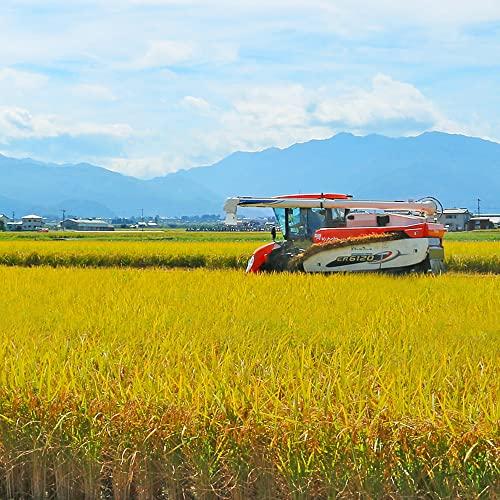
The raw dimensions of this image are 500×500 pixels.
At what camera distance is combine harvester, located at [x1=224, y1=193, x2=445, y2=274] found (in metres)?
13.6

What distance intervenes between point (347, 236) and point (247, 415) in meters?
10.3

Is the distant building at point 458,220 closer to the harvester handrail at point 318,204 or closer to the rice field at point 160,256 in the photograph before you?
the rice field at point 160,256

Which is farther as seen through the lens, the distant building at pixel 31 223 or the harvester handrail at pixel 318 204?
the distant building at pixel 31 223

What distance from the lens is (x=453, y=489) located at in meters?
3.40

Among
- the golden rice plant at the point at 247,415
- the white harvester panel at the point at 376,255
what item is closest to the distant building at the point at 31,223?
the white harvester panel at the point at 376,255

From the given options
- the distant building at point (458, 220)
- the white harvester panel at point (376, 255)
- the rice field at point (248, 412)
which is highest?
the distant building at point (458, 220)

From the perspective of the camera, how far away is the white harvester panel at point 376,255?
1360 centimetres

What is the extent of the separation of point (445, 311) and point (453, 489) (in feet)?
15.1

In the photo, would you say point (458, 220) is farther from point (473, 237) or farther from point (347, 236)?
point (347, 236)

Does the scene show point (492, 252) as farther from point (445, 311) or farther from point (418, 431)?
point (418, 431)

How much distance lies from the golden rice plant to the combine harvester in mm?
7579

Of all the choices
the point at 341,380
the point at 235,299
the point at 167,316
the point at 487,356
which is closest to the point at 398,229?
the point at 235,299

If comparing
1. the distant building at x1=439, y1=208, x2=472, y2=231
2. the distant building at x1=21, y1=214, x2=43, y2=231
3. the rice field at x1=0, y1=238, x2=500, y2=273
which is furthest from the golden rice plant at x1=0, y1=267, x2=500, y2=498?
the distant building at x1=21, y1=214, x2=43, y2=231

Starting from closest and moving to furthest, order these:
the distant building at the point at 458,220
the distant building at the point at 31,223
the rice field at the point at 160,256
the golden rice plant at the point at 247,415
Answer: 1. the golden rice plant at the point at 247,415
2. the rice field at the point at 160,256
3. the distant building at the point at 458,220
4. the distant building at the point at 31,223
